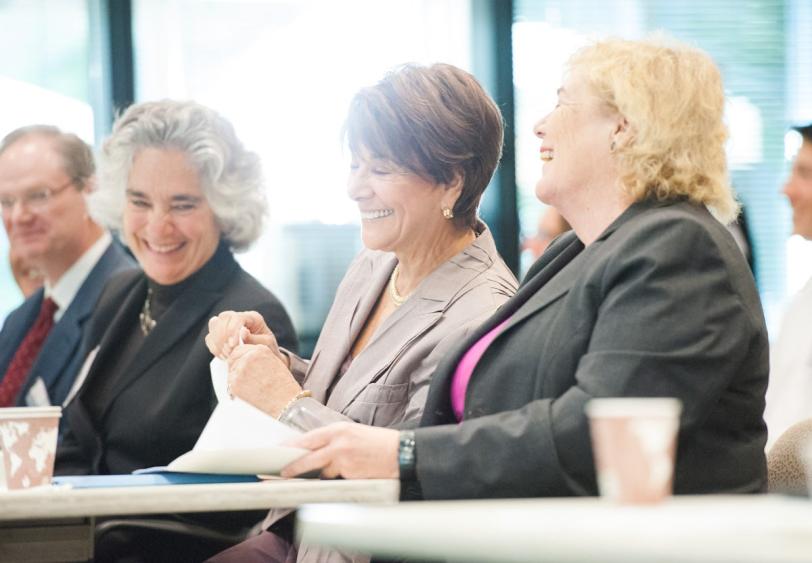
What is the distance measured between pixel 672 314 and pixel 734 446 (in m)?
0.23

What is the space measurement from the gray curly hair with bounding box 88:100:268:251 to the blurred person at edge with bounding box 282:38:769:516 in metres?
1.18

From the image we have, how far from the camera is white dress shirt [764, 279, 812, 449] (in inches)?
122

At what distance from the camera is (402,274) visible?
2406mm

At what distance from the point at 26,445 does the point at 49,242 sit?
2.00 meters

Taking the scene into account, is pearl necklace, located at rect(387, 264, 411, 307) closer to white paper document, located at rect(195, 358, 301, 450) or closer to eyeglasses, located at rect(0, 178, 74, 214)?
white paper document, located at rect(195, 358, 301, 450)

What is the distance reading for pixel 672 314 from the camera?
161 centimetres

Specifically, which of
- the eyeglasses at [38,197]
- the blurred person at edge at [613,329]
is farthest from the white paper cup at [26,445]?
the eyeglasses at [38,197]

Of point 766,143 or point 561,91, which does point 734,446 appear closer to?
point 561,91

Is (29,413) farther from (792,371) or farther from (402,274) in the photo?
(792,371)

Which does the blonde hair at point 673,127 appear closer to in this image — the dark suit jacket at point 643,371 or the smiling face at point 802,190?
the dark suit jacket at point 643,371

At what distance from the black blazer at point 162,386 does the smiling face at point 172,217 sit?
0.23ft

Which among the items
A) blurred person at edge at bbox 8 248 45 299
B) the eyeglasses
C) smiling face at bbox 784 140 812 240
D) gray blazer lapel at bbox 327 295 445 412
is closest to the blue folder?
gray blazer lapel at bbox 327 295 445 412

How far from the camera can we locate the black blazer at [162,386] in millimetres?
2658

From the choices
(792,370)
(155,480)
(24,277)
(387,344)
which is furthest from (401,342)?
(24,277)
